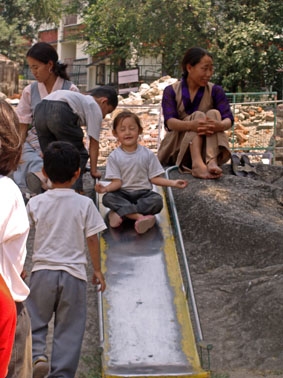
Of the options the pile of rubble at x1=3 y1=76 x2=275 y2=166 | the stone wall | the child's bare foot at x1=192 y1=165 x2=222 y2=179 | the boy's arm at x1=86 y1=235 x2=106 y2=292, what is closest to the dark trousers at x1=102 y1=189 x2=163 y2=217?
A: the child's bare foot at x1=192 y1=165 x2=222 y2=179

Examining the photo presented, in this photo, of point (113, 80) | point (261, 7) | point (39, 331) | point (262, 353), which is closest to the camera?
point (39, 331)

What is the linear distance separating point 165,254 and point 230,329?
0.82m

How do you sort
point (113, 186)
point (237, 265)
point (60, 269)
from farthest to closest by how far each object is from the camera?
point (113, 186)
point (237, 265)
point (60, 269)

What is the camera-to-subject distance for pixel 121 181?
566 centimetres

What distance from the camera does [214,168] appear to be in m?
6.46

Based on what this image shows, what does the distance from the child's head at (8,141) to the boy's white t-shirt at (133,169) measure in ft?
9.82

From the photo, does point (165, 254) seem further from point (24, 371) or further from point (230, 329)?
point (24, 371)

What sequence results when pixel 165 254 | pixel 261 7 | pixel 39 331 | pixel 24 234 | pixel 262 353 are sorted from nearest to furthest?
pixel 24 234, pixel 39 331, pixel 262 353, pixel 165 254, pixel 261 7

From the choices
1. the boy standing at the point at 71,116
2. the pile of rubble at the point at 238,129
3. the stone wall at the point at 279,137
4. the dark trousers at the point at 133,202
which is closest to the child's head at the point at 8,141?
the dark trousers at the point at 133,202

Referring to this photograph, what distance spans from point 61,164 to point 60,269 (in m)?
0.54

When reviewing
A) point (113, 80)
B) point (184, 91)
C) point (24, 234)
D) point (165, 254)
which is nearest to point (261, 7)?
point (113, 80)

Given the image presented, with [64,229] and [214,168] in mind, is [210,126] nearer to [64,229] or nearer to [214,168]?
[214,168]

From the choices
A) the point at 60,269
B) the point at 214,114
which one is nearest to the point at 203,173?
the point at 214,114

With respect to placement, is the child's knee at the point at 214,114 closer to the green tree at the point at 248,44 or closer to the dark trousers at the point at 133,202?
the dark trousers at the point at 133,202
